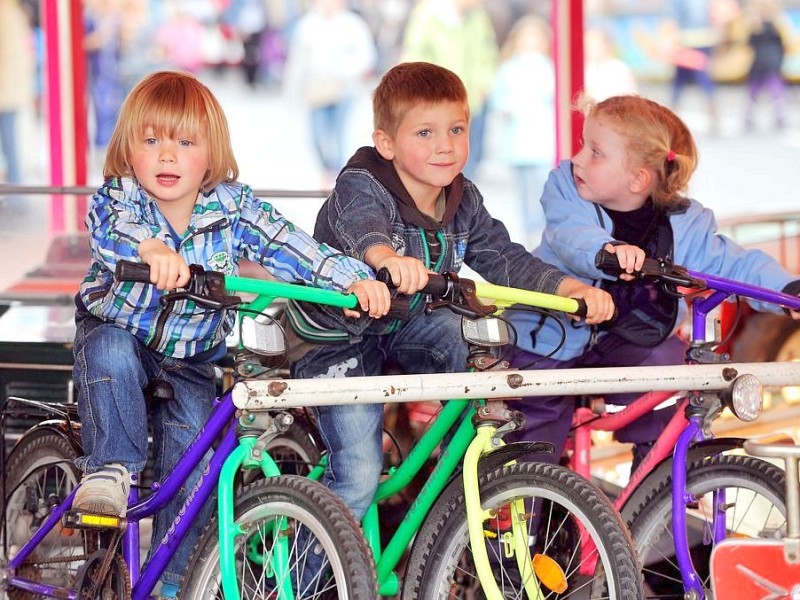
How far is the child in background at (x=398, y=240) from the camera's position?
113 inches

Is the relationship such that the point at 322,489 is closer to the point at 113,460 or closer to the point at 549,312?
the point at 113,460

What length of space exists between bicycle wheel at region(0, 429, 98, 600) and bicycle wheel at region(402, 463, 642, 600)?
0.90 metres

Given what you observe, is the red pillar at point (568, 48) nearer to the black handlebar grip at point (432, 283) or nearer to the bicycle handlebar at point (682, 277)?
the bicycle handlebar at point (682, 277)

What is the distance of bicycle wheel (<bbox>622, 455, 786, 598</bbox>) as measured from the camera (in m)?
2.63

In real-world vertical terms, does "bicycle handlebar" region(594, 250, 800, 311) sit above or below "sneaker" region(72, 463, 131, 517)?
above

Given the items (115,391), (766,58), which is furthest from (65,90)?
(766,58)

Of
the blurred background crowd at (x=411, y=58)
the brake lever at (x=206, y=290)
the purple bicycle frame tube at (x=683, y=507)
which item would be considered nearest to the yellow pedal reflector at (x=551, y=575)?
the purple bicycle frame tube at (x=683, y=507)

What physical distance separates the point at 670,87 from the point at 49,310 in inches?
250

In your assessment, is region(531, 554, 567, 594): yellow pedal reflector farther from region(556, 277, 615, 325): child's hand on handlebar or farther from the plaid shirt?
the plaid shirt

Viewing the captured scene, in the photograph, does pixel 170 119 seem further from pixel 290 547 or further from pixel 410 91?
pixel 290 547

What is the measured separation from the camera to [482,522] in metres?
2.46

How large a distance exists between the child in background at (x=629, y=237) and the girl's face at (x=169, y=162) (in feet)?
2.98

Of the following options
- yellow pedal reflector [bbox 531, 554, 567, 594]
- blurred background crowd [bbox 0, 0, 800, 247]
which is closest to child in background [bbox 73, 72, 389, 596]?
yellow pedal reflector [bbox 531, 554, 567, 594]

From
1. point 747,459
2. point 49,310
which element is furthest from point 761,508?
point 49,310
